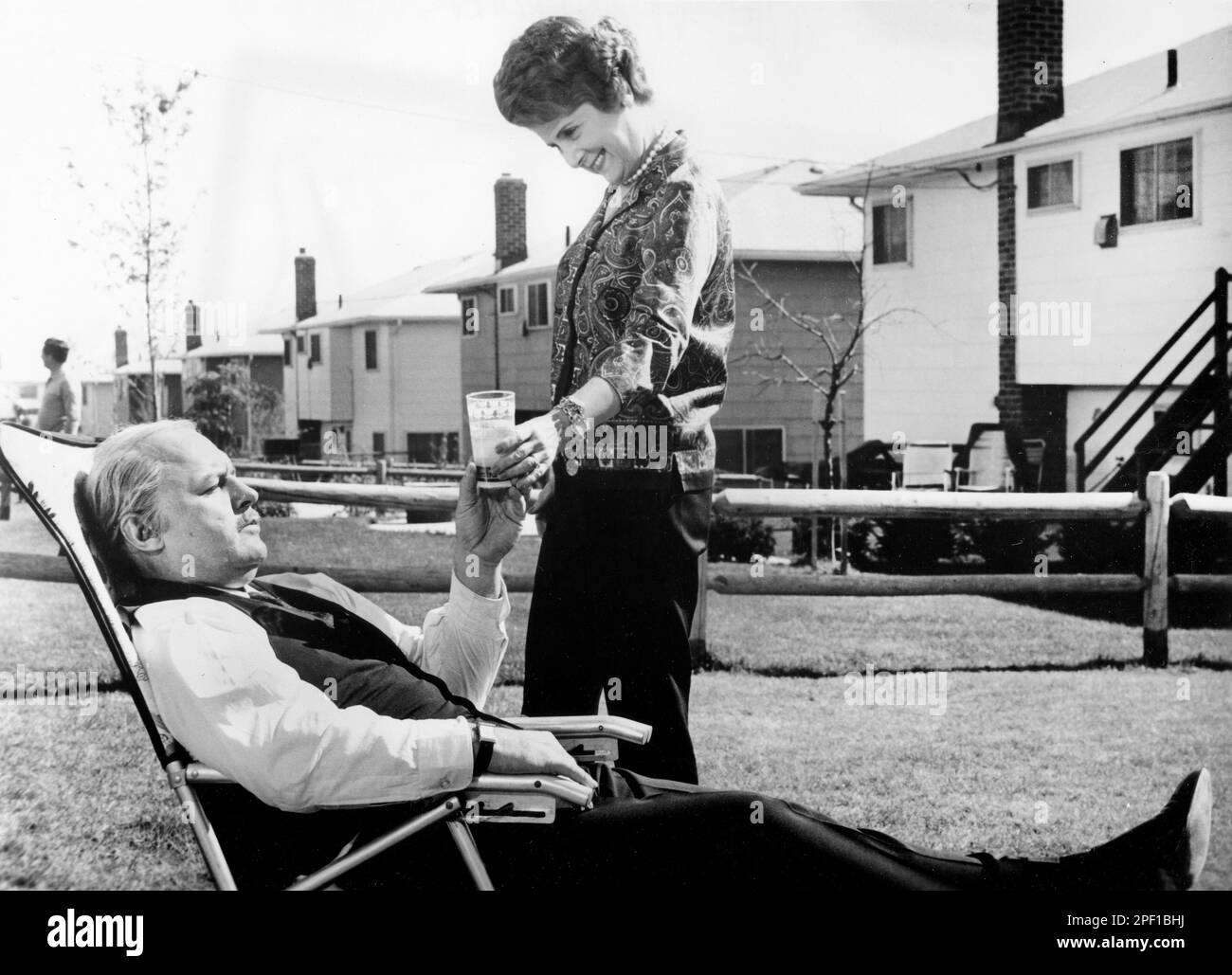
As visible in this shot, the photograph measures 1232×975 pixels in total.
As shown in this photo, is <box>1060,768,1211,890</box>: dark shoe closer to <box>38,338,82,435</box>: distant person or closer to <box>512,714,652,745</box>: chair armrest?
<box>512,714,652,745</box>: chair armrest

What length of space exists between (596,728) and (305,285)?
Answer: 1.26 metres

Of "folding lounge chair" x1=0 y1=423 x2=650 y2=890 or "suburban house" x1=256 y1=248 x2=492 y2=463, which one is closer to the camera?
"folding lounge chair" x1=0 y1=423 x2=650 y2=890

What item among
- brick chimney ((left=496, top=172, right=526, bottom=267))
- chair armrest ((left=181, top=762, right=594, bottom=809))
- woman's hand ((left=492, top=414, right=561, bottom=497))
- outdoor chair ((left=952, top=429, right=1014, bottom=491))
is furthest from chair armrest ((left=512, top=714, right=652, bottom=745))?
outdoor chair ((left=952, top=429, right=1014, bottom=491))

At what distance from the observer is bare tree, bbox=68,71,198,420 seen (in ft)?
9.20

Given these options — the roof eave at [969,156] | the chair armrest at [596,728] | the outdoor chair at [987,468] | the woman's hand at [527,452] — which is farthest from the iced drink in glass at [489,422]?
the outdoor chair at [987,468]

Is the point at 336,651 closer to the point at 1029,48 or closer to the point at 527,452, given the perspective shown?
the point at 527,452

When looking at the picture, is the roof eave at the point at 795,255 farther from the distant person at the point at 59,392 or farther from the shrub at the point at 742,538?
the distant person at the point at 59,392

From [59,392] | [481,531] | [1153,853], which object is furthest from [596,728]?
[59,392]

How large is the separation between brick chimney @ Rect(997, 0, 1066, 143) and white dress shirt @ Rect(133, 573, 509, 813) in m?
1.78

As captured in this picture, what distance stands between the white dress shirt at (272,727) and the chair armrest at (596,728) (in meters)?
0.33

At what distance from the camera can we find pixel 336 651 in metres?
2.26
